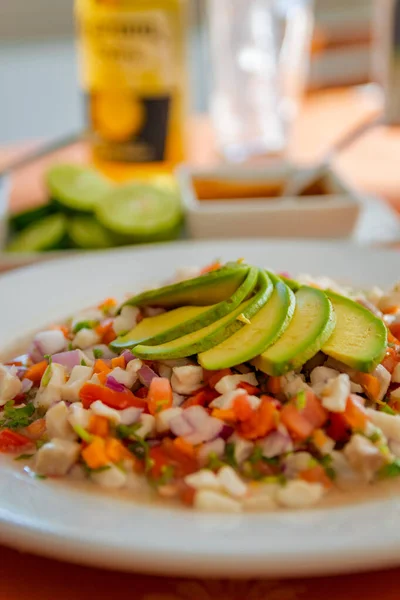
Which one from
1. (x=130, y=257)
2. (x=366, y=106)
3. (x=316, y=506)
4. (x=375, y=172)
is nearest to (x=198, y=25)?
(x=366, y=106)

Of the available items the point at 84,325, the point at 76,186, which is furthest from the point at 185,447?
the point at 76,186

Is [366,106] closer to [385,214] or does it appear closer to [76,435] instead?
[385,214]

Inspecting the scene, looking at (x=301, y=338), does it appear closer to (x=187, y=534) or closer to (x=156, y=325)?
(x=156, y=325)

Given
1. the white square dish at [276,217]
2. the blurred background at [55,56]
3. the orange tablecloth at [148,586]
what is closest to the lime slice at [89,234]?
the white square dish at [276,217]

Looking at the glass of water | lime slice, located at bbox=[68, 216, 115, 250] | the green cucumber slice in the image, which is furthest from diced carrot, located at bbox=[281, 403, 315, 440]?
the glass of water

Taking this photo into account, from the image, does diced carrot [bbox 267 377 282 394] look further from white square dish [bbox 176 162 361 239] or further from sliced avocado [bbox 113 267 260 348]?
white square dish [bbox 176 162 361 239]

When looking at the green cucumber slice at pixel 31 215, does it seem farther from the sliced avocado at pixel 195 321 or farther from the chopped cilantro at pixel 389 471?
the chopped cilantro at pixel 389 471
